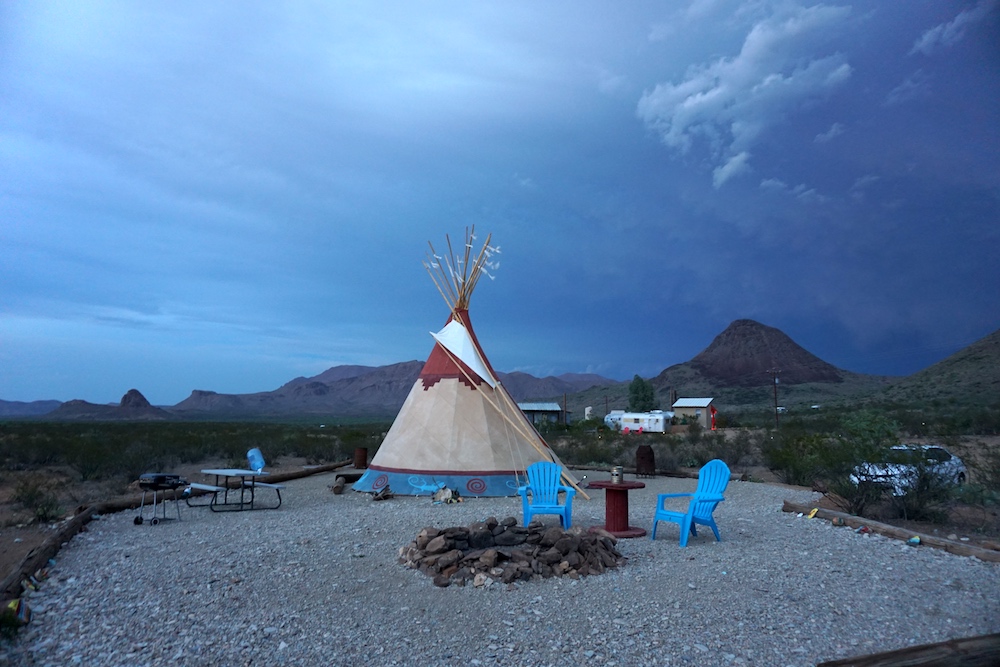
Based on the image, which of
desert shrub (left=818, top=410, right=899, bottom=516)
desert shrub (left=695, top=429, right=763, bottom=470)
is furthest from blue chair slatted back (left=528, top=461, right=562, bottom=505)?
desert shrub (left=695, top=429, right=763, bottom=470)

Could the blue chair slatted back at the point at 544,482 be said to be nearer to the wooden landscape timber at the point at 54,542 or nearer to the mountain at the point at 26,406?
the wooden landscape timber at the point at 54,542

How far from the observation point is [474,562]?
5062 mm

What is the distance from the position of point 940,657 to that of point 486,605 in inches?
103

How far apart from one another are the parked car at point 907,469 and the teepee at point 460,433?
372 centimetres

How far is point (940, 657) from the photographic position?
2.75 m

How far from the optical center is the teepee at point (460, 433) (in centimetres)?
949

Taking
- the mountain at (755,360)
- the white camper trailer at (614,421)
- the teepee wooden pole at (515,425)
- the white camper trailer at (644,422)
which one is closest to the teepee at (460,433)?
the teepee wooden pole at (515,425)

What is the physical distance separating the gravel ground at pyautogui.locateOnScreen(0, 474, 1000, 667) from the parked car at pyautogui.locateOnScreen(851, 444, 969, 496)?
139cm

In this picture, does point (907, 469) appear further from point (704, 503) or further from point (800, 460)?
point (800, 460)

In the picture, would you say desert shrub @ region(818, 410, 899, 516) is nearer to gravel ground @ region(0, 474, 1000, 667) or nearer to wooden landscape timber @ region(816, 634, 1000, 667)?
gravel ground @ region(0, 474, 1000, 667)

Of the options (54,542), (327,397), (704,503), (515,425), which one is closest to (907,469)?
(704,503)

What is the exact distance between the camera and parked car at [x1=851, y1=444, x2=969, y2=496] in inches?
287

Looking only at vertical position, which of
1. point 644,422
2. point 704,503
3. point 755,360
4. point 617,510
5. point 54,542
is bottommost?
point 54,542

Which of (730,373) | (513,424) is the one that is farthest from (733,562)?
(730,373)
